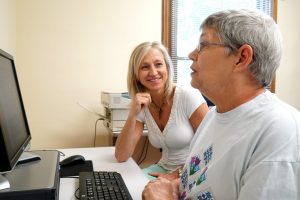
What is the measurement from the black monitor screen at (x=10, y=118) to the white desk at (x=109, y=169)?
227 millimetres

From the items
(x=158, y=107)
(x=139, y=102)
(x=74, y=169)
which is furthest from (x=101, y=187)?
(x=158, y=107)

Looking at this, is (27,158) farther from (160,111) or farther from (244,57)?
(160,111)

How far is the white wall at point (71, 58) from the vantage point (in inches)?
104

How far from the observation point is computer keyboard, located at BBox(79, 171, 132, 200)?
0.93 metres

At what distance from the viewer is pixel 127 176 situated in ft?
4.19

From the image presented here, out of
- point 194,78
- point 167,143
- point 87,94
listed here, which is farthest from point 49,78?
point 194,78

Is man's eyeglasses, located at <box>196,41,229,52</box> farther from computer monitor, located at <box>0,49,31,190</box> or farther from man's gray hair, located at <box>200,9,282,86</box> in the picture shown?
computer monitor, located at <box>0,49,31,190</box>

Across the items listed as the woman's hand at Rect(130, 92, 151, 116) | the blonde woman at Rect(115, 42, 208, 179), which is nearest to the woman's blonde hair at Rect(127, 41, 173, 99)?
the blonde woman at Rect(115, 42, 208, 179)

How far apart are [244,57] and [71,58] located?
2.16 metres

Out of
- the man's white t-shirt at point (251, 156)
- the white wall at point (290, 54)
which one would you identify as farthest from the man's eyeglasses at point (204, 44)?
the white wall at point (290, 54)

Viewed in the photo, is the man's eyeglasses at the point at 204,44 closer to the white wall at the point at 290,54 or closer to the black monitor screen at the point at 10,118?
the black monitor screen at the point at 10,118

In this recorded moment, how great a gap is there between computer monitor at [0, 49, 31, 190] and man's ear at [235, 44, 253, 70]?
0.64 meters

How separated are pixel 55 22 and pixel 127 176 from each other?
1.89 metres

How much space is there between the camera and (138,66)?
1803 mm
